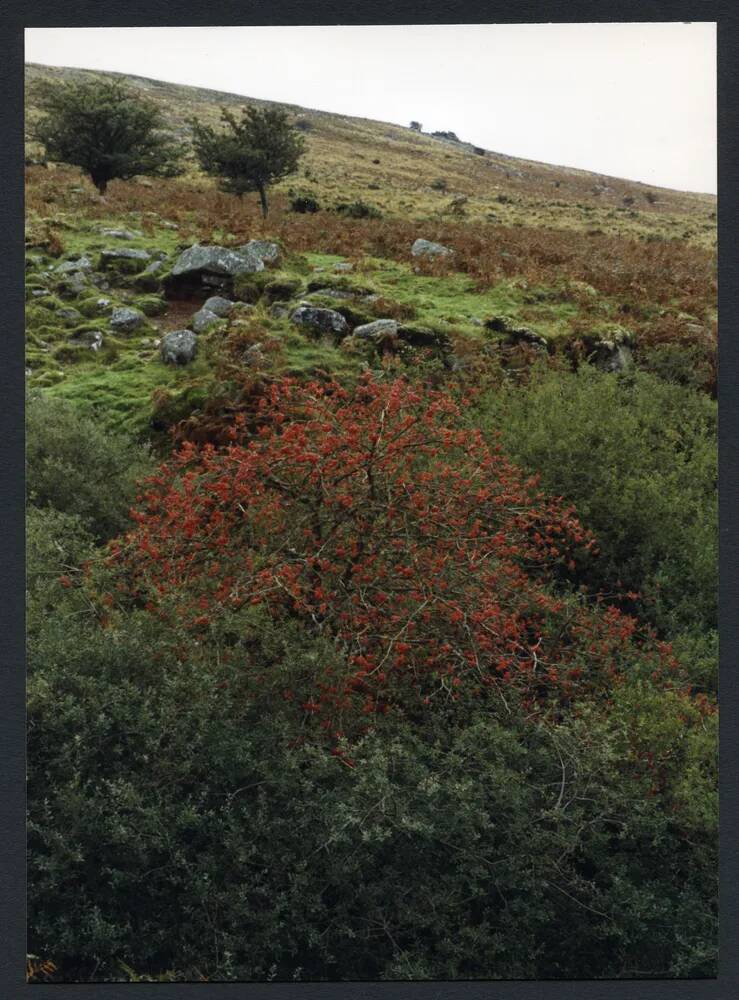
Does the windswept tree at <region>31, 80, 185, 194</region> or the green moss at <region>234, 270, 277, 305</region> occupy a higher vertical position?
the windswept tree at <region>31, 80, 185, 194</region>

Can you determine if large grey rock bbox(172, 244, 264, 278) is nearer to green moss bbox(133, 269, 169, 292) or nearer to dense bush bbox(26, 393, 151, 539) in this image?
green moss bbox(133, 269, 169, 292)

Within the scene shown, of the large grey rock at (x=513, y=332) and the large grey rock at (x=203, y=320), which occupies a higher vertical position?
the large grey rock at (x=513, y=332)

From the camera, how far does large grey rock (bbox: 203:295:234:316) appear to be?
7752 millimetres

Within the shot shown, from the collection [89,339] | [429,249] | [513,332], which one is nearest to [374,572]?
[513,332]

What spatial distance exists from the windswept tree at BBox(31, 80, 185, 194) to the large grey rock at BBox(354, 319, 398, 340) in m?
2.25

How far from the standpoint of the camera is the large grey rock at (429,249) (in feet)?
26.9

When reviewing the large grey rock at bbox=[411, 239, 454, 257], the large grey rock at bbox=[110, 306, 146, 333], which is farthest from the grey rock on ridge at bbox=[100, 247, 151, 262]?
the large grey rock at bbox=[411, 239, 454, 257]

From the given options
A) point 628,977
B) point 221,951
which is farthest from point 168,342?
point 628,977

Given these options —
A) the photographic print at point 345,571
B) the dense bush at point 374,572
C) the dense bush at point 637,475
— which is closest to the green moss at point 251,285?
the photographic print at point 345,571

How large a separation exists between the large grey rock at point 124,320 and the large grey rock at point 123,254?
690 millimetres

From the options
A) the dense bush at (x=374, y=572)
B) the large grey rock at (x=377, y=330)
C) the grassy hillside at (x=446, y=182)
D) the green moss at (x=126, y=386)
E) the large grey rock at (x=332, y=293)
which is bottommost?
the dense bush at (x=374, y=572)

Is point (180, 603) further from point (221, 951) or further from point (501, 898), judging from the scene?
point (501, 898)

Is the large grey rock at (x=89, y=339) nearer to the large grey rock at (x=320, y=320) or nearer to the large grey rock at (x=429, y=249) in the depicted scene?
the large grey rock at (x=320, y=320)

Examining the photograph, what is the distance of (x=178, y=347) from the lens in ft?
24.6
